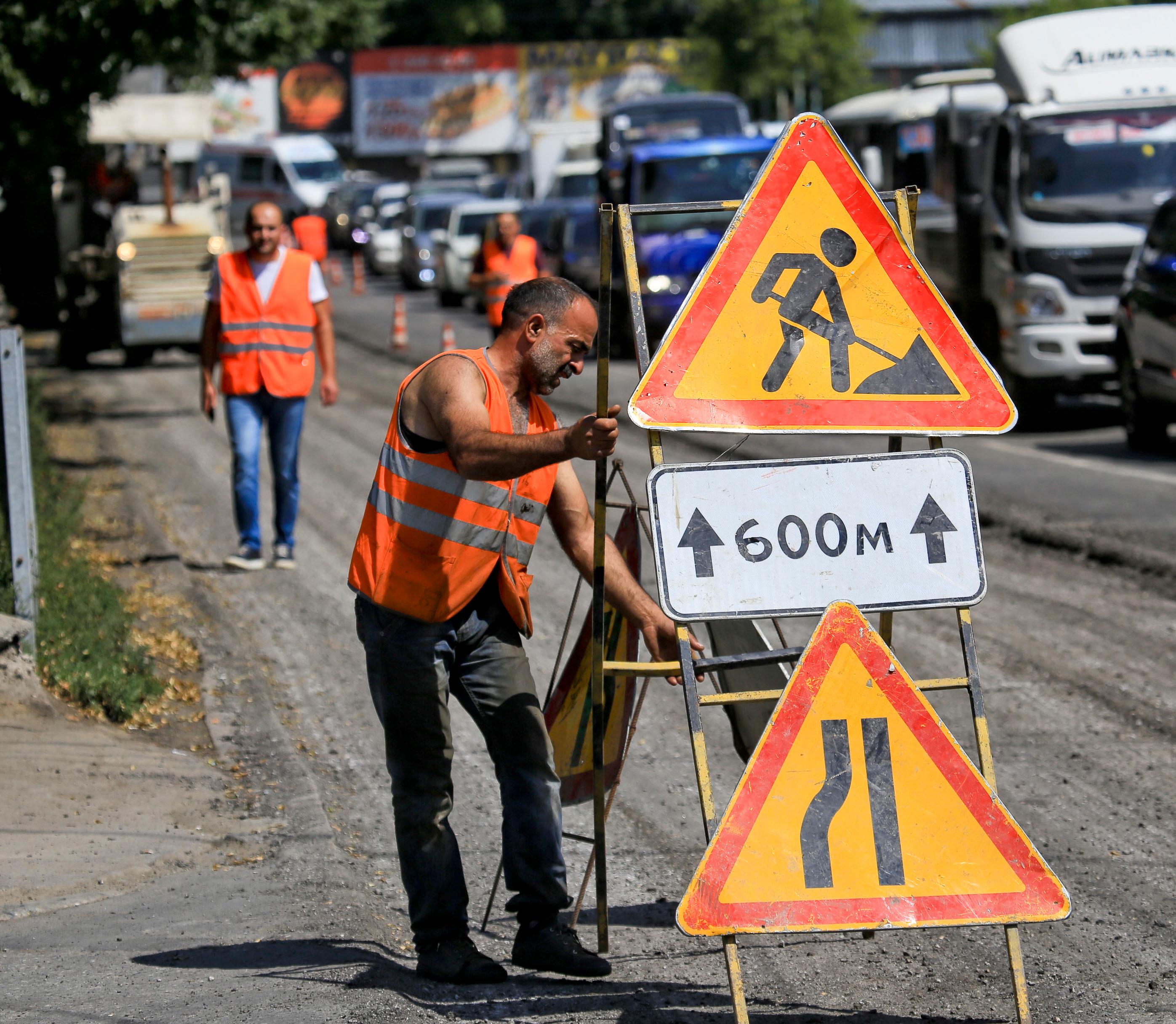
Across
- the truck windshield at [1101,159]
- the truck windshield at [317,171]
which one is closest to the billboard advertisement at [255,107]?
the truck windshield at [317,171]

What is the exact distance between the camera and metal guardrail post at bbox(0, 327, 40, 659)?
684cm

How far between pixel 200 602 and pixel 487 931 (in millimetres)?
4443

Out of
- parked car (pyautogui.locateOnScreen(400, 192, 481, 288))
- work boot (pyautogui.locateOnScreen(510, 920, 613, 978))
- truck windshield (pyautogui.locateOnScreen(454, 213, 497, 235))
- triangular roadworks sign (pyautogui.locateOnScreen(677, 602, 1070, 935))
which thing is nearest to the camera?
triangular roadworks sign (pyautogui.locateOnScreen(677, 602, 1070, 935))

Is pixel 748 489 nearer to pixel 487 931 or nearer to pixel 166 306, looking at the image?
pixel 487 931

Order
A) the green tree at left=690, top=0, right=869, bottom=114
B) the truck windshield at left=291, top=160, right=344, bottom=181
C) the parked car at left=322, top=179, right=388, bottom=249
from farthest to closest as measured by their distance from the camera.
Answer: the green tree at left=690, top=0, right=869, bottom=114 < the truck windshield at left=291, top=160, right=344, bottom=181 < the parked car at left=322, top=179, right=388, bottom=249

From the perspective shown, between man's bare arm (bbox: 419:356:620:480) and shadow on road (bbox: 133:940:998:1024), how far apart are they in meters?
1.30

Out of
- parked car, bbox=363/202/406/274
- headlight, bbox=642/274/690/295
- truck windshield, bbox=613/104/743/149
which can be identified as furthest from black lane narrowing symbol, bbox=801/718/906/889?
parked car, bbox=363/202/406/274

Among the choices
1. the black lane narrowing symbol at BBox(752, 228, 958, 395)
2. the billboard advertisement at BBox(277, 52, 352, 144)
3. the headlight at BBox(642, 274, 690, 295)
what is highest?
the billboard advertisement at BBox(277, 52, 352, 144)

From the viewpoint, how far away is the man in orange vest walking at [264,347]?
30.5 ft

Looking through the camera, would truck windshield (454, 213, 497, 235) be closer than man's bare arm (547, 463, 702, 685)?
No

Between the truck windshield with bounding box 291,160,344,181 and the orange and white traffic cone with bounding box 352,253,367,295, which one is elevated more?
the truck windshield with bounding box 291,160,344,181

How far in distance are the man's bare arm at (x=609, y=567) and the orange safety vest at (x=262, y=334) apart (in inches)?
197

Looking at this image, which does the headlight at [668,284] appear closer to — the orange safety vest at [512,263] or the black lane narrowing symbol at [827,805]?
the orange safety vest at [512,263]

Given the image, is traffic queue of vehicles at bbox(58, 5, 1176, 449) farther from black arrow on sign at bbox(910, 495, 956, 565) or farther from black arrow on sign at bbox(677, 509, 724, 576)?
black arrow on sign at bbox(677, 509, 724, 576)
